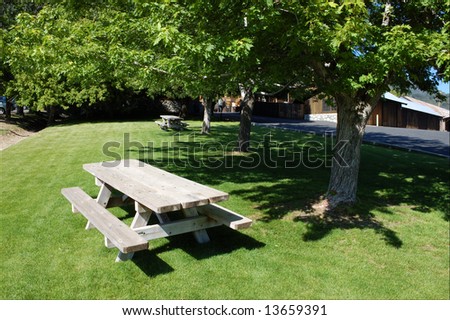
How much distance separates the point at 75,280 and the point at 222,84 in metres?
3.92

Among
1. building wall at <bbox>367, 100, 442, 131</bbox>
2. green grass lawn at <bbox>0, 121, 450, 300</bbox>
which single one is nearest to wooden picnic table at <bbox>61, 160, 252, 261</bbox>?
green grass lawn at <bbox>0, 121, 450, 300</bbox>

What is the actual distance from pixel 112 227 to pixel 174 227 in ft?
2.59

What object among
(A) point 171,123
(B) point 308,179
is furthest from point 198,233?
(A) point 171,123

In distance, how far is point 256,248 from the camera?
535cm

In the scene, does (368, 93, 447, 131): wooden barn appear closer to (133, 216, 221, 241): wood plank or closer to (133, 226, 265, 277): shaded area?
(133, 226, 265, 277): shaded area

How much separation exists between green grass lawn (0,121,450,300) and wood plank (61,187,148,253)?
1.51 feet

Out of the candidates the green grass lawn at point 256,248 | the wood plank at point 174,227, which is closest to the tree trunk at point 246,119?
the green grass lawn at point 256,248

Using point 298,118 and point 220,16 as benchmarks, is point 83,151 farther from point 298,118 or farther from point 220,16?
point 298,118

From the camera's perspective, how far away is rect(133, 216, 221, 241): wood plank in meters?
4.79

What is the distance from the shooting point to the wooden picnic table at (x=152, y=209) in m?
4.37

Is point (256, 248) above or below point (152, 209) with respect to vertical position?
below

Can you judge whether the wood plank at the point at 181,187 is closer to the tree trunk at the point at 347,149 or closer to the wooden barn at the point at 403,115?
the tree trunk at the point at 347,149

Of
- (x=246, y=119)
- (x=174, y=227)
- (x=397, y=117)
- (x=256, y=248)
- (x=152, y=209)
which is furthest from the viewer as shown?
(x=397, y=117)

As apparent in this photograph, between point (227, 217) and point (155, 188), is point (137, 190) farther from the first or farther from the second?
point (227, 217)
